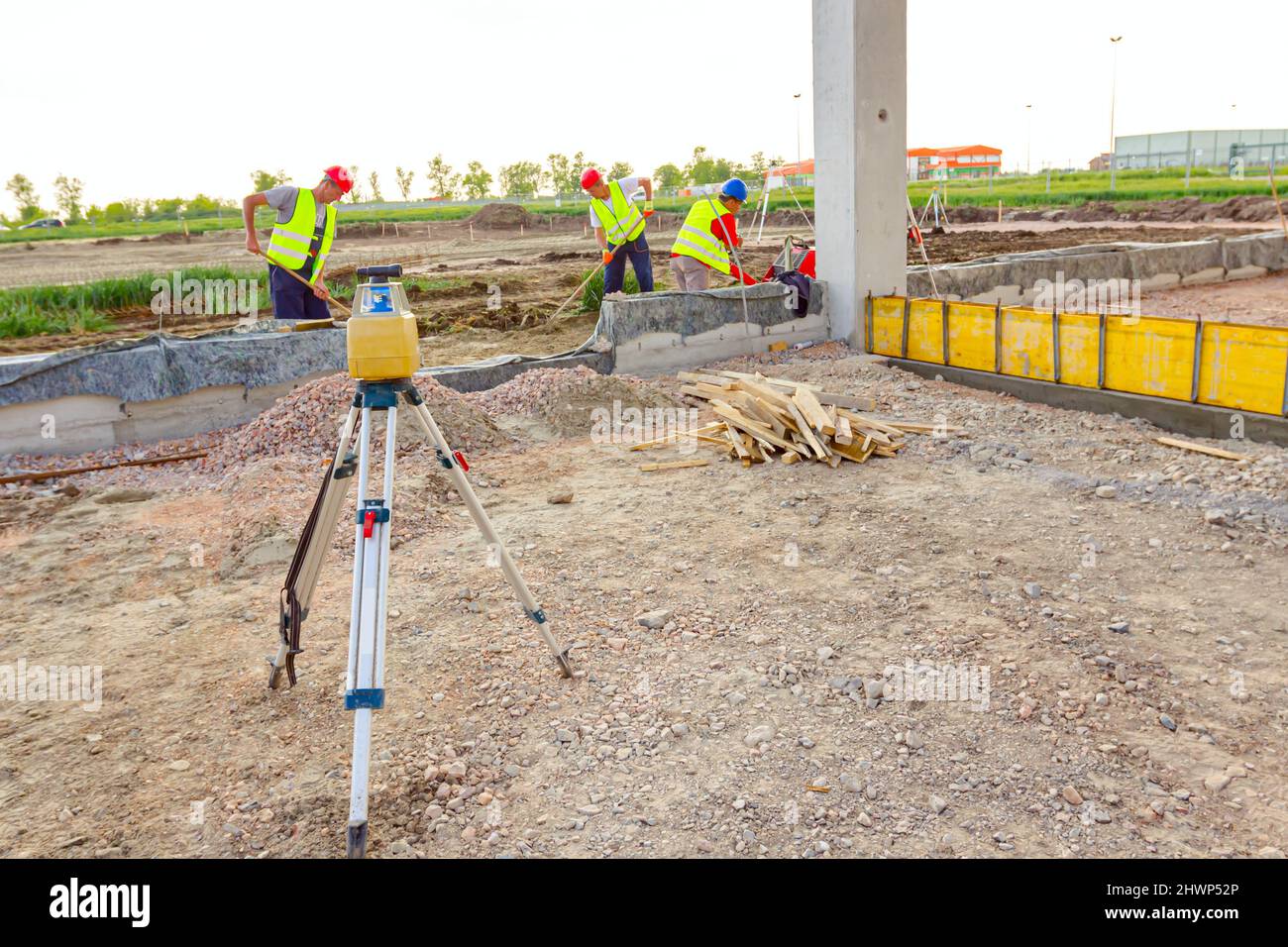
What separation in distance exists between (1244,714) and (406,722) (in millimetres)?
3185

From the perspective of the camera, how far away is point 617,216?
1092cm

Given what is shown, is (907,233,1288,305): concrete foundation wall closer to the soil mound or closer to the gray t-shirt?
the soil mound

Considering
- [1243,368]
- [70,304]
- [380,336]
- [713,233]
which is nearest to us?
[380,336]

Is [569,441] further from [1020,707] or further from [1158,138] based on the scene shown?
[1158,138]

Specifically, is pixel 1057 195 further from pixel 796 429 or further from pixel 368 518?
pixel 368 518

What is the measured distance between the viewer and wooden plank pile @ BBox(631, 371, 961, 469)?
696 centimetres

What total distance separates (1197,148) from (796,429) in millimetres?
88334

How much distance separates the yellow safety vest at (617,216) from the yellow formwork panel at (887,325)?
9.42ft

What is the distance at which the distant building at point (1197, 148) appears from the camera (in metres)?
69.9

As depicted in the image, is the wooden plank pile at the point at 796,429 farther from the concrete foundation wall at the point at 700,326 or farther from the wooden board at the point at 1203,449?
the concrete foundation wall at the point at 700,326

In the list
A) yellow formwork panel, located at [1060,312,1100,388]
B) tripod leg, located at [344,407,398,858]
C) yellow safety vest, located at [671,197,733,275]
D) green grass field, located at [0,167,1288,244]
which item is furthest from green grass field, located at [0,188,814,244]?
tripod leg, located at [344,407,398,858]

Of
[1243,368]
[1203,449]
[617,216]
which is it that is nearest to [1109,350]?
[1243,368]

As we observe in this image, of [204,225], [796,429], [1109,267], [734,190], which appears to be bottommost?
[796,429]

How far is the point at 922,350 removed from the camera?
9992mm
